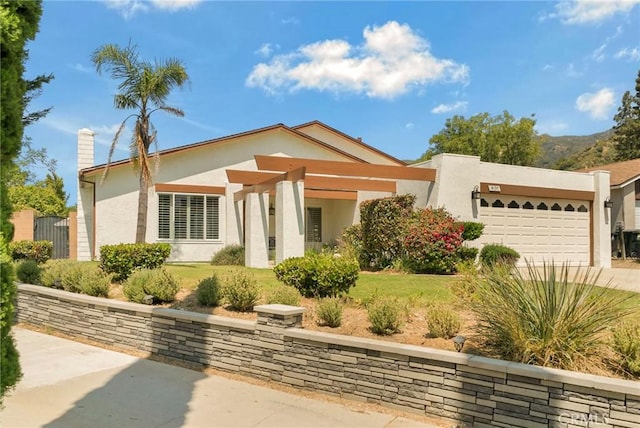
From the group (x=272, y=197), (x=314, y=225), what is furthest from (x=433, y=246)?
(x=314, y=225)

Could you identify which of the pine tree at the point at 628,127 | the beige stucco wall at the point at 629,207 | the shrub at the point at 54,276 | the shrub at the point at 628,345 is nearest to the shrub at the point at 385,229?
the shrub at the point at 54,276

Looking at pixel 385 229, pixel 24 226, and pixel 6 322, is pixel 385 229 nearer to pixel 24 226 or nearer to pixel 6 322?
pixel 6 322

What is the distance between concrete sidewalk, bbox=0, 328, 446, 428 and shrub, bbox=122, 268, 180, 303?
148 cm

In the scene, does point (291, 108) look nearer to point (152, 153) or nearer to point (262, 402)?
point (152, 153)

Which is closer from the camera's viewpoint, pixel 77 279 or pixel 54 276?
pixel 77 279

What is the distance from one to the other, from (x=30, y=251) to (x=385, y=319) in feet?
54.2

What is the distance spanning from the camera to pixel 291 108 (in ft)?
82.9

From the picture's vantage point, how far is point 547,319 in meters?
4.81

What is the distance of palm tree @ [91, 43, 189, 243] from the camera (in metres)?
14.9

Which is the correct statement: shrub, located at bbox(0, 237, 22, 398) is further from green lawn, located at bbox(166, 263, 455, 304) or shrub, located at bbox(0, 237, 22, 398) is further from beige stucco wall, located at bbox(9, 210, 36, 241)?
beige stucco wall, located at bbox(9, 210, 36, 241)

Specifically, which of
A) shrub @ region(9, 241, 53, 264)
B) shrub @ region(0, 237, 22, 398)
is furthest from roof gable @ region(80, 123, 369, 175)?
shrub @ region(0, 237, 22, 398)

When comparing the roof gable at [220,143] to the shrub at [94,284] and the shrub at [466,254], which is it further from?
the shrub at [466,254]

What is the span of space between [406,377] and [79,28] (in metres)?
10.2

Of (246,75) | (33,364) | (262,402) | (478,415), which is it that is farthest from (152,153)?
(478,415)
